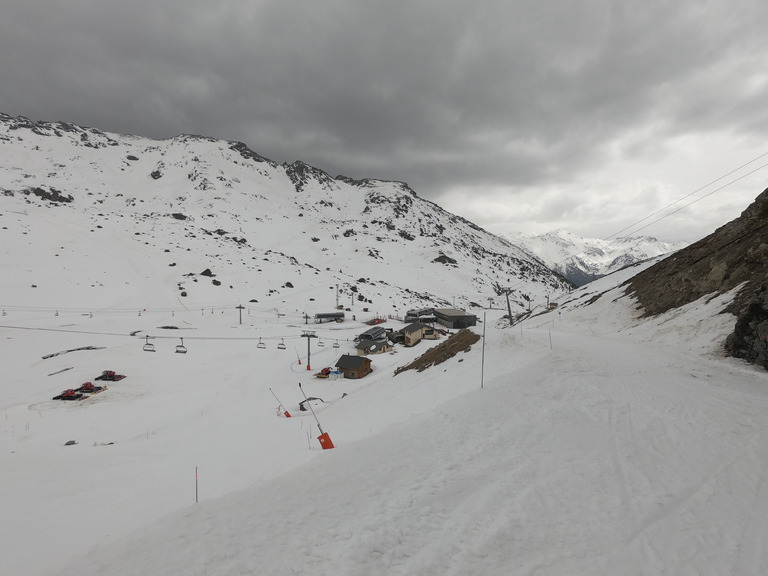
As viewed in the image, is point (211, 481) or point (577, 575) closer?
point (577, 575)

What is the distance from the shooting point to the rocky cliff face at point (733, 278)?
49.8ft

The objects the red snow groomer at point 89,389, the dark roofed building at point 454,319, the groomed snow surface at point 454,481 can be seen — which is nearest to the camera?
the groomed snow surface at point 454,481

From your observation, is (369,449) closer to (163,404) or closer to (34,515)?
(34,515)

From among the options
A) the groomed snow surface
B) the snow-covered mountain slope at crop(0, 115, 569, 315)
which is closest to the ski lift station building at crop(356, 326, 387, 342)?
the snow-covered mountain slope at crop(0, 115, 569, 315)

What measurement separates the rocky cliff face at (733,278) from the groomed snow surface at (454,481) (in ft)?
4.95

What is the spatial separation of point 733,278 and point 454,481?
1107 inches

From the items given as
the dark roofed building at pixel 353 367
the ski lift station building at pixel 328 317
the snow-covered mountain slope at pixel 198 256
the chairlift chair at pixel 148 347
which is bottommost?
the dark roofed building at pixel 353 367

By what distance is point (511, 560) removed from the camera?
5523 millimetres

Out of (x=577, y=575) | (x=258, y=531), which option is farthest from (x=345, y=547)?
(x=577, y=575)

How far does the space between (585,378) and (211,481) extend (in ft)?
50.6

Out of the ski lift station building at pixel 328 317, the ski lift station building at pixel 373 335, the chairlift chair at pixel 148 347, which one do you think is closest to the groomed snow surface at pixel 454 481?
the chairlift chair at pixel 148 347

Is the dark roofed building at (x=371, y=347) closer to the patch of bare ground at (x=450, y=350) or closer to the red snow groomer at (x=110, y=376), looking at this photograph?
the patch of bare ground at (x=450, y=350)

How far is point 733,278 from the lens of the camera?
2283cm

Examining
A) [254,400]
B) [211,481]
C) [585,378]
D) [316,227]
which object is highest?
[316,227]
